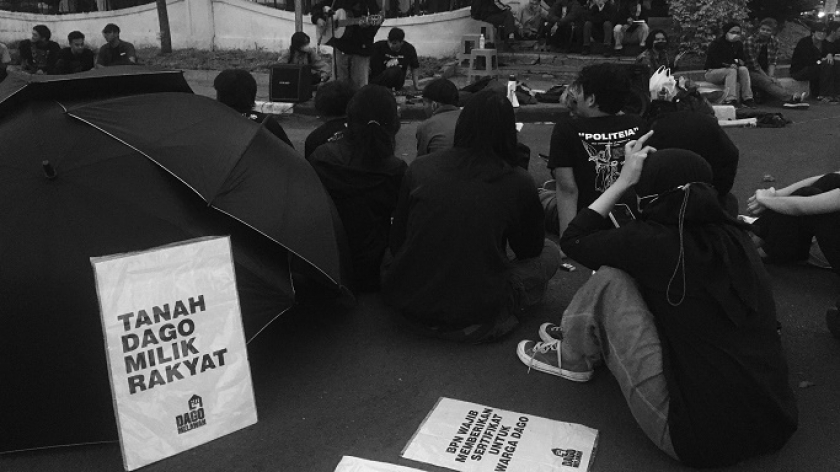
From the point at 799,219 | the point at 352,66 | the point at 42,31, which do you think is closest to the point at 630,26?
the point at 352,66

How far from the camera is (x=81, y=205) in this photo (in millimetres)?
3092

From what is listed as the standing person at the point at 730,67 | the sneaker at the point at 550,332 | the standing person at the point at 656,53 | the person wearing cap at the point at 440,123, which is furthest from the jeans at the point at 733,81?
the sneaker at the point at 550,332

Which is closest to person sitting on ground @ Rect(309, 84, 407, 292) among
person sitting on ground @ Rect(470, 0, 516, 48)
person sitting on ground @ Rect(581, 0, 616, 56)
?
person sitting on ground @ Rect(470, 0, 516, 48)

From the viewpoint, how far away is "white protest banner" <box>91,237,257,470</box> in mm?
2965

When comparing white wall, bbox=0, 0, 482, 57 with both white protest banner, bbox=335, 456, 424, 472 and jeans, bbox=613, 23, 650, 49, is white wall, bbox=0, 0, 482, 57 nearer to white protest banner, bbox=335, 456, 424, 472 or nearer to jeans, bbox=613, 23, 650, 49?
jeans, bbox=613, 23, 650, 49

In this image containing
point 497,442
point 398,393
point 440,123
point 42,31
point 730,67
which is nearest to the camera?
point 497,442

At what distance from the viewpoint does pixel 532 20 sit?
1573cm

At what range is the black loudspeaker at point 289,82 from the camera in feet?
37.7

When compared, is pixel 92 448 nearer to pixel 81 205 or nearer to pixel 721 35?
pixel 81 205

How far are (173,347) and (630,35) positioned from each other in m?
13.0

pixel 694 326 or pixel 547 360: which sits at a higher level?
pixel 694 326

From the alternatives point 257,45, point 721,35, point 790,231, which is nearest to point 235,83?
point 790,231

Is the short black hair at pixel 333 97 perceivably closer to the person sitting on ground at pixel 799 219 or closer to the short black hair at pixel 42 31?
the person sitting on ground at pixel 799 219

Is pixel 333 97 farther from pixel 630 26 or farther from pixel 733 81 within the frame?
pixel 630 26
